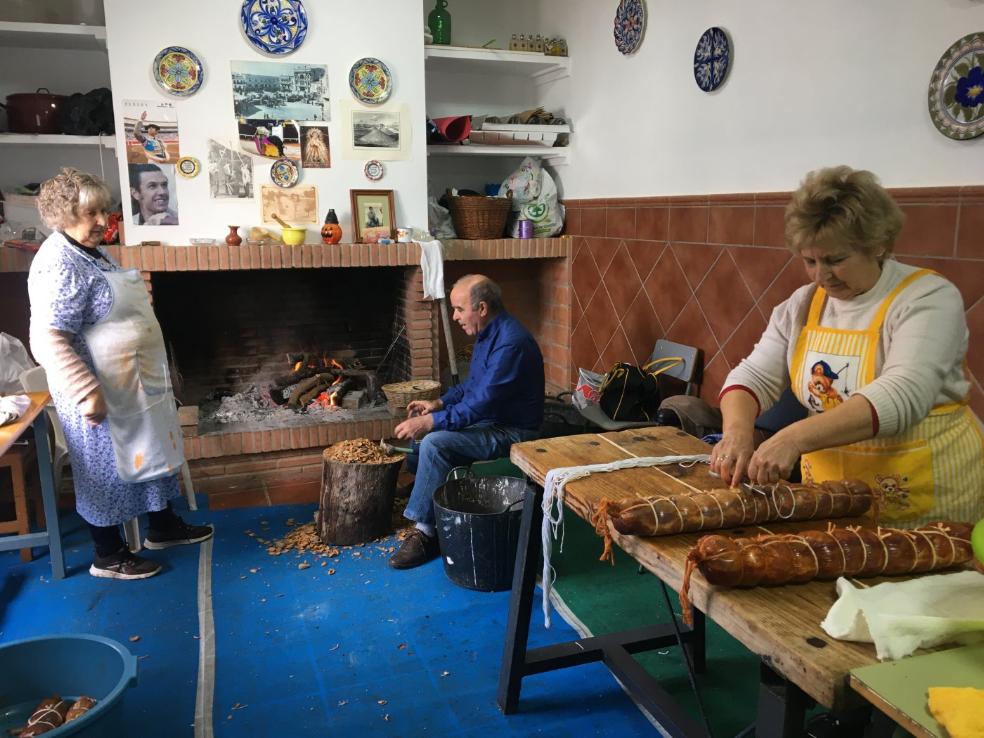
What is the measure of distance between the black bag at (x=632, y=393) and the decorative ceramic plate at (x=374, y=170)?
1.79 m

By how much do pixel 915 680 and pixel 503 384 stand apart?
234 cm

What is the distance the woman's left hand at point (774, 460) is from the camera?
1527 millimetres

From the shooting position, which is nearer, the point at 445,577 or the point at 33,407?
the point at 33,407

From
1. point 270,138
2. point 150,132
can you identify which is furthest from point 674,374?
point 150,132

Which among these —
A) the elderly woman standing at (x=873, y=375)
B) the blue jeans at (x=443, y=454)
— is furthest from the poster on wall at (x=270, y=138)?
the elderly woman standing at (x=873, y=375)

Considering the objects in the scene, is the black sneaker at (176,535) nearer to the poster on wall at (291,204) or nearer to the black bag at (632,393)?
the poster on wall at (291,204)

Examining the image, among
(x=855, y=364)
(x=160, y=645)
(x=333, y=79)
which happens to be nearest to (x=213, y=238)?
(x=333, y=79)

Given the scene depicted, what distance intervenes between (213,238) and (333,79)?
1.12 m

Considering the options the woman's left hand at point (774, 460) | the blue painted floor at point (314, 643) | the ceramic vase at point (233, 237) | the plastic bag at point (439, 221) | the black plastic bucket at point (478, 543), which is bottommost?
the blue painted floor at point (314, 643)

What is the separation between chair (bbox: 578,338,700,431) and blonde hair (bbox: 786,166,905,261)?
2.10m

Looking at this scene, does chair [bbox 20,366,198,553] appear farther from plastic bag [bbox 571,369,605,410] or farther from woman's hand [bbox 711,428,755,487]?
woman's hand [bbox 711,428,755,487]

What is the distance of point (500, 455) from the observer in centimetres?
331

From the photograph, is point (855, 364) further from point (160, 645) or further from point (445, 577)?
point (160, 645)

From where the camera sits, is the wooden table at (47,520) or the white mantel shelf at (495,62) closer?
the wooden table at (47,520)
